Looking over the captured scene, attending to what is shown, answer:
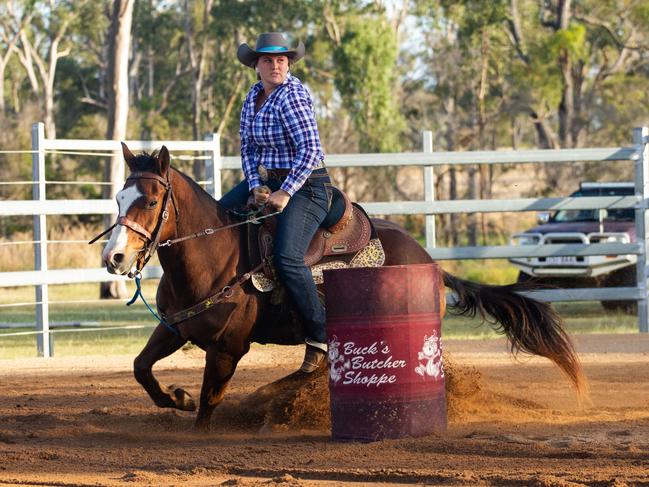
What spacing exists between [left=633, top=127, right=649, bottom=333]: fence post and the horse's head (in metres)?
7.70

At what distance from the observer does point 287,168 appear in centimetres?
696

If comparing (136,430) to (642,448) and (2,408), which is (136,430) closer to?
(2,408)

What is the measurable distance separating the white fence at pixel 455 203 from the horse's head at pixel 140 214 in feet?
17.9

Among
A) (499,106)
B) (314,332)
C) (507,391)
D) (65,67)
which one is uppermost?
(65,67)

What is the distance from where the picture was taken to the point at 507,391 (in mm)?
8508

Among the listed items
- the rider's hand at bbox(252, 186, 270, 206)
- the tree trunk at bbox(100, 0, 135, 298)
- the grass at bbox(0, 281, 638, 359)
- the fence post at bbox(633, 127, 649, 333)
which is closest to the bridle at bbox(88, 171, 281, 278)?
the rider's hand at bbox(252, 186, 270, 206)

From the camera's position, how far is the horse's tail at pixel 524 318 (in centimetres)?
736

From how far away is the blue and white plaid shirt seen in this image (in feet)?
22.2

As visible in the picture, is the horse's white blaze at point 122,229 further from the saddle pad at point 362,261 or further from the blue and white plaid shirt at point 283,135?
the saddle pad at point 362,261

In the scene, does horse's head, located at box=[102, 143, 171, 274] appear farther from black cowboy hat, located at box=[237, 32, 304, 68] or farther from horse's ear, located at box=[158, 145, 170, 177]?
black cowboy hat, located at box=[237, 32, 304, 68]

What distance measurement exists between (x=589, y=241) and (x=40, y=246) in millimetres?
8251

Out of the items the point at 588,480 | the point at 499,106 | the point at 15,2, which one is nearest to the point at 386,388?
the point at 588,480

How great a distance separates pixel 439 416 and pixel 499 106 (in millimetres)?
36565

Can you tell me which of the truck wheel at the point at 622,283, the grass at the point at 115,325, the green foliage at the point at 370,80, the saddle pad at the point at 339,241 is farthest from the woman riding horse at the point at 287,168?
the green foliage at the point at 370,80
